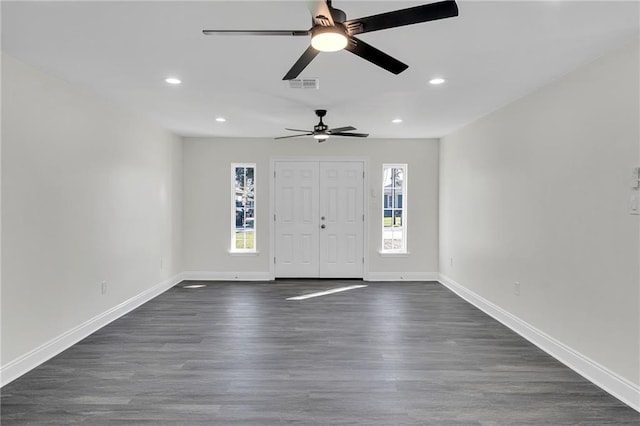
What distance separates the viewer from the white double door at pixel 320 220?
6453 millimetres

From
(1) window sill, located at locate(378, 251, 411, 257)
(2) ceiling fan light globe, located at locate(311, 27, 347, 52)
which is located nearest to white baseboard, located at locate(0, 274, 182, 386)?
(2) ceiling fan light globe, located at locate(311, 27, 347, 52)

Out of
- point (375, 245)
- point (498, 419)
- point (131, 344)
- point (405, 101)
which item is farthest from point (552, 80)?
point (131, 344)

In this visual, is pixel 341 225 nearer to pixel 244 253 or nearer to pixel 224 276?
pixel 244 253

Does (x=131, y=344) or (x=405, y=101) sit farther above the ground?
(x=405, y=101)

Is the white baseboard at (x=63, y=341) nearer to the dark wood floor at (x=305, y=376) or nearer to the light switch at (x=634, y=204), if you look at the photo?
the dark wood floor at (x=305, y=376)

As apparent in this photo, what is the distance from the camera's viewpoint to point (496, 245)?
14.3ft

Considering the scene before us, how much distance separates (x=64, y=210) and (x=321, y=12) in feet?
9.73

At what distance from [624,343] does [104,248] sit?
15.1 feet

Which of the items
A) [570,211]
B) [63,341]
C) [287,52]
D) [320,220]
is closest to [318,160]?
[320,220]

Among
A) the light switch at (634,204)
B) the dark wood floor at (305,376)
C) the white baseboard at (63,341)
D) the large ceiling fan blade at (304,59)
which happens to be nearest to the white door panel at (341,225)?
the dark wood floor at (305,376)

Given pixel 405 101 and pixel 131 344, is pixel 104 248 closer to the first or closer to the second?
pixel 131 344

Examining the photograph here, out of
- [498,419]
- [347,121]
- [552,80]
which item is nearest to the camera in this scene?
[498,419]

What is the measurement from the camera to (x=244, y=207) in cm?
650

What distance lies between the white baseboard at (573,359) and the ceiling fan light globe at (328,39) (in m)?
2.83
